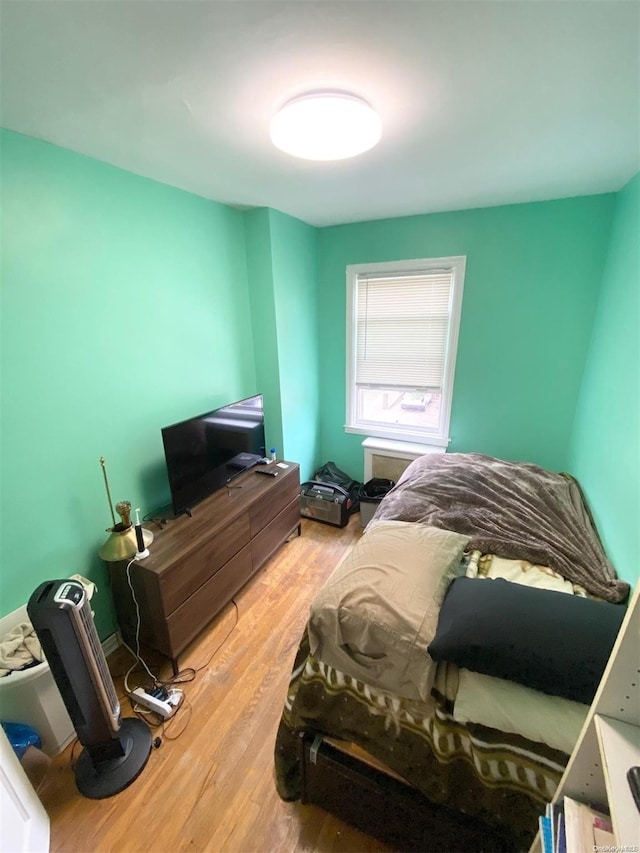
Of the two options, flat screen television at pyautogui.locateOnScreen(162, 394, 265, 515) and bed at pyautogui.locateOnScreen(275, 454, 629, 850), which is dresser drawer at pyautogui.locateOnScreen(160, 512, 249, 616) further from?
bed at pyautogui.locateOnScreen(275, 454, 629, 850)

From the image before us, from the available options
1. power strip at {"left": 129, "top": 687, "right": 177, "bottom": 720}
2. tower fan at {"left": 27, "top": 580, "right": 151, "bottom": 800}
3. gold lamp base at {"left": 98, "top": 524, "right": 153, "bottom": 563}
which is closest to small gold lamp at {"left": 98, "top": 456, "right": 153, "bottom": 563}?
gold lamp base at {"left": 98, "top": 524, "right": 153, "bottom": 563}

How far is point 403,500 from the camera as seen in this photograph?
6.35 ft

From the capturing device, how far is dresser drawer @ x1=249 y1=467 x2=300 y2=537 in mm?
2193

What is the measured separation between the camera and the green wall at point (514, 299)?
7.36 feet

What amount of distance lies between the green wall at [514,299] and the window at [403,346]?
3.3 inches

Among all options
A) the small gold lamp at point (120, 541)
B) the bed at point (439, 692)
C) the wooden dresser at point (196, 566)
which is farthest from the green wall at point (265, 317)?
the bed at point (439, 692)

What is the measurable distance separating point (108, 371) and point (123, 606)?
1195mm

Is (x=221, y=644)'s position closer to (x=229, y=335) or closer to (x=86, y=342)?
(x=86, y=342)

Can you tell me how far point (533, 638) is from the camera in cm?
94

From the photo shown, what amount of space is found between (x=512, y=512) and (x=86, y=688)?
199 cm

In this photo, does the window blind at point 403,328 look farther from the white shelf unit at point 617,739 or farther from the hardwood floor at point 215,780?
the white shelf unit at point 617,739

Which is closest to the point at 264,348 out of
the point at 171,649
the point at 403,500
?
the point at 403,500

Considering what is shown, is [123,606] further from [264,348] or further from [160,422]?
[264,348]

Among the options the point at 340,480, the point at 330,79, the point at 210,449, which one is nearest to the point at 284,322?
the point at 210,449
